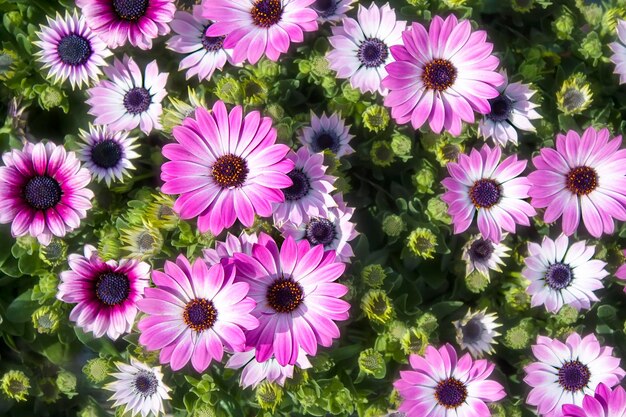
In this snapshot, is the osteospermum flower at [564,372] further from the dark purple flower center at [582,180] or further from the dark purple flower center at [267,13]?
the dark purple flower center at [267,13]

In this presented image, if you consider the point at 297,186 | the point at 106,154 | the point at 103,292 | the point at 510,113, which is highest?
the point at 510,113

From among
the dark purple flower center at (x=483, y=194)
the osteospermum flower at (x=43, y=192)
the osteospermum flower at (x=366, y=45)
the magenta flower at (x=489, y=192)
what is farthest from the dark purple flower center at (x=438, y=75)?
the osteospermum flower at (x=43, y=192)

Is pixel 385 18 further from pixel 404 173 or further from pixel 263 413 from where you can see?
pixel 263 413

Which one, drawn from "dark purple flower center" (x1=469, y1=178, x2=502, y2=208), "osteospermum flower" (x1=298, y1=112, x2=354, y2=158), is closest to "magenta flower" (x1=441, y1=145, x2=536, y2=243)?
"dark purple flower center" (x1=469, y1=178, x2=502, y2=208)

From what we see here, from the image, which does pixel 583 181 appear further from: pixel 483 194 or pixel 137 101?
pixel 137 101

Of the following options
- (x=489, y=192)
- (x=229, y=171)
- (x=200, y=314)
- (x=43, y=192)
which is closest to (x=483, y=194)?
(x=489, y=192)

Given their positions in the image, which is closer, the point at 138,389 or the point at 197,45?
the point at 138,389
